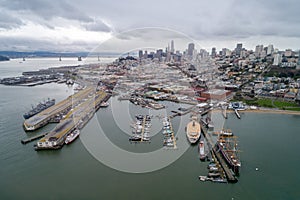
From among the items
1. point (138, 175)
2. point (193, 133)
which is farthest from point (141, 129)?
point (138, 175)

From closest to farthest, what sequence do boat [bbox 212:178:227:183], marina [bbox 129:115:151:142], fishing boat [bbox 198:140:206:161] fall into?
boat [bbox 212:178:227:183] < fishing boat [bbox 198:140:206:161] < marina [bbox 129:115:151:142]

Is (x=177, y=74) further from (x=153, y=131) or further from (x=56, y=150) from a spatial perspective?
(x=56, y=150)

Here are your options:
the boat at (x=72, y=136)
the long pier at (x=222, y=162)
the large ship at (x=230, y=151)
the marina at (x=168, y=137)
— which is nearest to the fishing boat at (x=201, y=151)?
the long pier at (x=222, y=162)

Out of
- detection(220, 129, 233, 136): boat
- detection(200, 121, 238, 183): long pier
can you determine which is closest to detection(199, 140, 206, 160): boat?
detection(200, 121, 238, 183): long pier

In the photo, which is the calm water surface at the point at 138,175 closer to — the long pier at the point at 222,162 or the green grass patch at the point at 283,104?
the long pier at the point at 222,162

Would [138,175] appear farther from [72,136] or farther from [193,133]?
[72,136]

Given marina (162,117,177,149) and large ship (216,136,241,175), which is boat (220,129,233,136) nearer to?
large ship (216,136,241,175)
